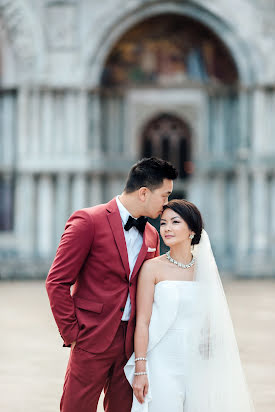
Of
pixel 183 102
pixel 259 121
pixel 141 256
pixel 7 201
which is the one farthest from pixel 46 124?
pixel 141 256

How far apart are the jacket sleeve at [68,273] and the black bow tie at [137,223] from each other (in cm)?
21

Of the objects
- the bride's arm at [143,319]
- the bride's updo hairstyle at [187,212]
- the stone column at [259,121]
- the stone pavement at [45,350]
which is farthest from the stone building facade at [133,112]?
the bride's arm at [143,319]

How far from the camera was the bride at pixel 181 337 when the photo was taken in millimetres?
3381

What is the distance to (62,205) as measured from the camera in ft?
54.7

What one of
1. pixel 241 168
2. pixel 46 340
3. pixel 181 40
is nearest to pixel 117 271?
pixel 46 340

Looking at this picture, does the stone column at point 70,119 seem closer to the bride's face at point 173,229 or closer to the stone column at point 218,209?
the stone column at point 218,209

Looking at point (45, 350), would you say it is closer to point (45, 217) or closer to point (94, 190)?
point (45, 217)

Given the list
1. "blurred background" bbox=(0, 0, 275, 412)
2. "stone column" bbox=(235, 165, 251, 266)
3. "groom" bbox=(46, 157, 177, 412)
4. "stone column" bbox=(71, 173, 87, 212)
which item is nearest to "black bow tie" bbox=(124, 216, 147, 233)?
"groom" bbox=(46, 157, 177, 412)

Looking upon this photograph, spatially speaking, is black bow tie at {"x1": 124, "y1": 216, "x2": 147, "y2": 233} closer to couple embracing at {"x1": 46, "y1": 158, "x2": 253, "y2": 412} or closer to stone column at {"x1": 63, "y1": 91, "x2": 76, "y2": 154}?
couple embracing at {"x1": 46, "y1": 158, "x2": 253, "y2": 412}

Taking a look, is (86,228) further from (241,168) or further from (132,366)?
(241,168)

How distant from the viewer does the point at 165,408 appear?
3.38 metres

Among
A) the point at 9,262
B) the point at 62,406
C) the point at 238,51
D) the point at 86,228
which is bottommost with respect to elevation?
the point at 9,262

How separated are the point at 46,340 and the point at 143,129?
10149mm

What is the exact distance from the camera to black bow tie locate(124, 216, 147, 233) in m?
3.50
